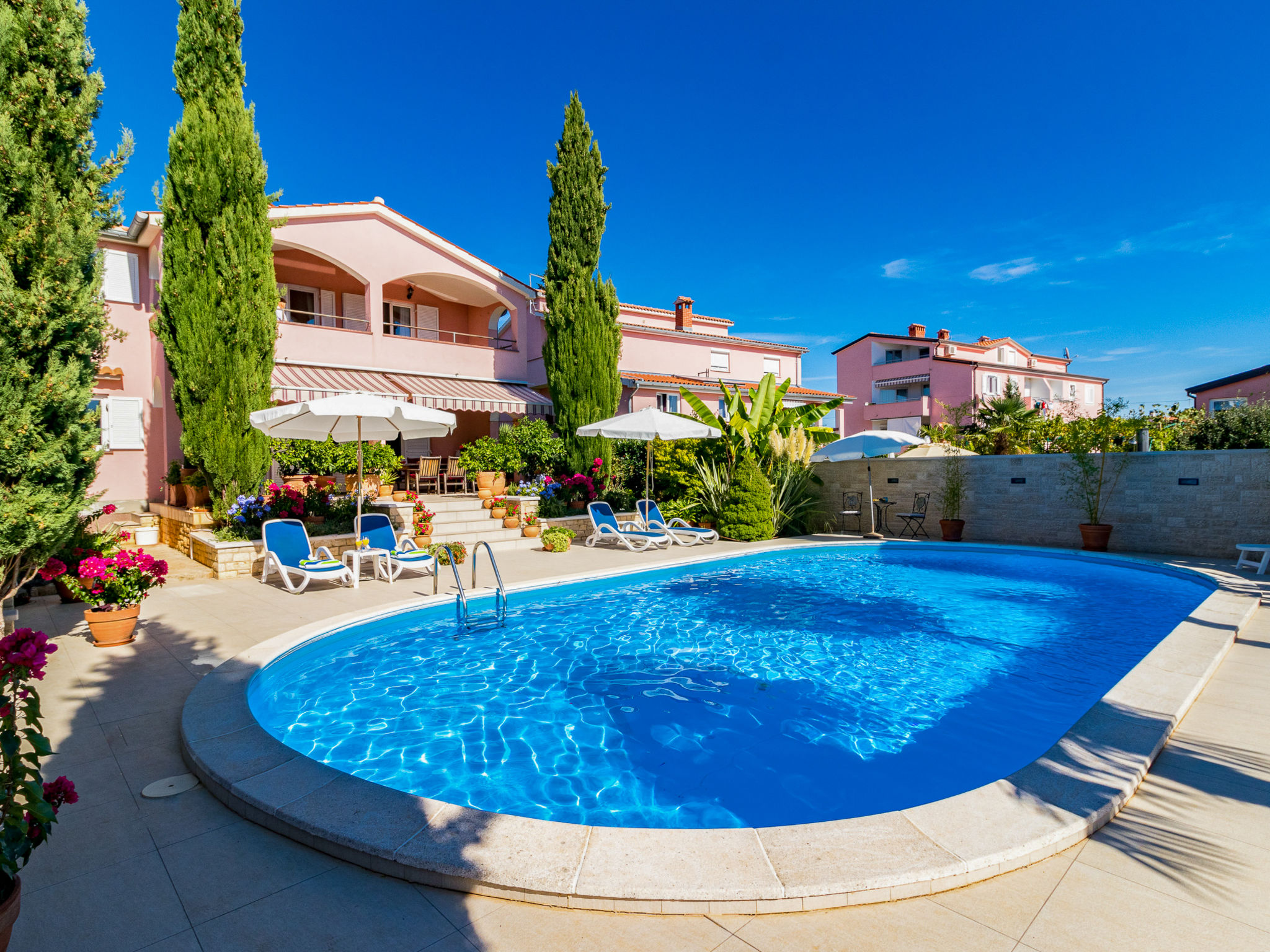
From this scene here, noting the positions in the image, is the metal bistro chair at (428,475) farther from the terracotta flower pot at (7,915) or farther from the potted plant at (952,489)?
the terracotta flower pot at (7,915)

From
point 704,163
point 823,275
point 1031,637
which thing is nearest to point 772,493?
point 1031,637

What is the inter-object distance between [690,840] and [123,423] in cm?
2517

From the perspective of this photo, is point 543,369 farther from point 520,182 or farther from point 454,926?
point 454,926

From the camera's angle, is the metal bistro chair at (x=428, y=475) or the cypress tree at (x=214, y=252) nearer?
the cypress tree at (x=214, y=252)

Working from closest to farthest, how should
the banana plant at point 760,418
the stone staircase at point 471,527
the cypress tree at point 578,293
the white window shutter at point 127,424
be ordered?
the stone staircase at point 471,527, the white window shutter at point 127,424, the banana plant at point 760,418, the cypress tree at point 578,293

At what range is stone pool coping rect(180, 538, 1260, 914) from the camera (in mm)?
3541

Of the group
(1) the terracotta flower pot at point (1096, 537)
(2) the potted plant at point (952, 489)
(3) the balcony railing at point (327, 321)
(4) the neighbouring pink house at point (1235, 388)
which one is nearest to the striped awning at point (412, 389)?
(3) the balcony railing at point (327, 321)

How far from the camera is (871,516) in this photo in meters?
21.4

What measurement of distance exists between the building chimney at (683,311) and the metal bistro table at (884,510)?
21929mm

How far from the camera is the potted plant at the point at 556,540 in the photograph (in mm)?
17891

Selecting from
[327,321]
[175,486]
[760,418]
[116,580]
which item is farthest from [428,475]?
[116,580]

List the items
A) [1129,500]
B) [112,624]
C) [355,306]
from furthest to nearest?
[355,306], [1129,500], [112,624]

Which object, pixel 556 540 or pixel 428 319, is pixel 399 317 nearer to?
pixel 428 319

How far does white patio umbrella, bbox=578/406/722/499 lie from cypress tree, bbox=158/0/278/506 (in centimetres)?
945
